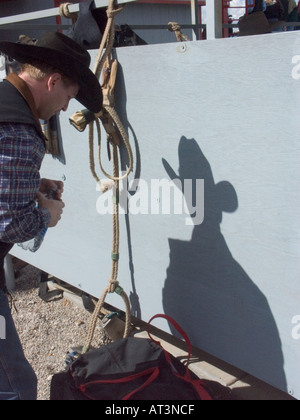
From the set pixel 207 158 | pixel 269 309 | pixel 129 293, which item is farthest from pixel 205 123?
pixel 129 293

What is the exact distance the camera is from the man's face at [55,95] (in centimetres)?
155

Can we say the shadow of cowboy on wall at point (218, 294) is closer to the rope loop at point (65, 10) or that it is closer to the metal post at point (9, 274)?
the rope loop at point (65, 10)

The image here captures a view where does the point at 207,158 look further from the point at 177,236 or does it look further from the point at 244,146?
the point at 177,236

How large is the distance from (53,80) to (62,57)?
3.3 inches

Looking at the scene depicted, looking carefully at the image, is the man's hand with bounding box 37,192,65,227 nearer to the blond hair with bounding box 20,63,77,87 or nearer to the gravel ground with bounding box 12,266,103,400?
the blond hair with bounding box 20,63,77,87

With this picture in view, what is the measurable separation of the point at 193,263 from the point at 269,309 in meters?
0.40

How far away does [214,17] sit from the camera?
1707mm

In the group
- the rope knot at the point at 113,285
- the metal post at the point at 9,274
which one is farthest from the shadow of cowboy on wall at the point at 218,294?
the metal post at the point at 9,274

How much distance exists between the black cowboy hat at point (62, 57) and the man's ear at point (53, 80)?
0.07ft

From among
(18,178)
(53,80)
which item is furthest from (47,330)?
(53,80)

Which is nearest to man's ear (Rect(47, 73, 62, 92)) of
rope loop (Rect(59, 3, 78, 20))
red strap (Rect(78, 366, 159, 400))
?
rope loop (Rect(59, 3, 78, 20))

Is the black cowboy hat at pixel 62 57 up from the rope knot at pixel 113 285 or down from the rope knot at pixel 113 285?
up

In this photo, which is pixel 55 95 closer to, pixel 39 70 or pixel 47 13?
pixel 39 70
